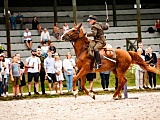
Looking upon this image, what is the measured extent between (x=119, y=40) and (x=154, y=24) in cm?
424

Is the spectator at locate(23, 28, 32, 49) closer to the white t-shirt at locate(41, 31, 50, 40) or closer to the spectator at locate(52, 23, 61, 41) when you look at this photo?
the white t-shirt at locate(41, 31, 50, 40)

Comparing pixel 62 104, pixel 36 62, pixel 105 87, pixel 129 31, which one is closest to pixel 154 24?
pixel 129 31

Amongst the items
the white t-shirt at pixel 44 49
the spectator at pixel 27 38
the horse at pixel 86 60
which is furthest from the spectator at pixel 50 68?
the spectator at pixel 27 38

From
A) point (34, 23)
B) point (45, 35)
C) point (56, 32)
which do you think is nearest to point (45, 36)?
point (45, 35)

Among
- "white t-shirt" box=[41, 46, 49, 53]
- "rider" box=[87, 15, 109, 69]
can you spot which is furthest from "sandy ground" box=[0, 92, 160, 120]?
"white t-shirt" box=[41, 46, 49, 53]

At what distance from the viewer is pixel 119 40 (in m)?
35.5

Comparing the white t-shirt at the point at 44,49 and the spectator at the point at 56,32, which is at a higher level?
the spectator at the point at 56,32

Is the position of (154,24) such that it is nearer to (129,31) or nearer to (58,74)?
(129,31)

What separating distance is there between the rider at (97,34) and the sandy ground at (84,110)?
1798 mm

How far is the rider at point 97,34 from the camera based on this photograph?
18.7 metres

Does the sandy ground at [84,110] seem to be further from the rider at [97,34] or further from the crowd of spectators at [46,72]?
the crowd of spectators at [46,72]

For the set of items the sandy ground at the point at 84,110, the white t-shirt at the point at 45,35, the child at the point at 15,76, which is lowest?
the sandy ground at the point at 84,110

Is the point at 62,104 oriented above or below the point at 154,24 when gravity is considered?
below

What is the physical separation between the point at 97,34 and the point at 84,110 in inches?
163
